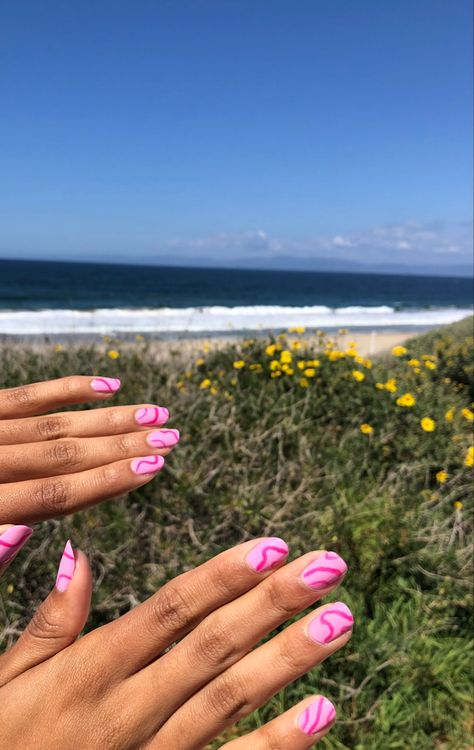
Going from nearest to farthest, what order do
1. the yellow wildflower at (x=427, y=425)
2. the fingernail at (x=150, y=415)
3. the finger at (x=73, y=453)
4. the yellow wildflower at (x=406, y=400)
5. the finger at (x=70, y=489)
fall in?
the finger at (x=70, y=489), the finger at (x=73, y=453), the fingernail at (x=150, y=415), the yellow wildflower at (x=427, y=425), the yellow wildflower at (x=406, y=400)

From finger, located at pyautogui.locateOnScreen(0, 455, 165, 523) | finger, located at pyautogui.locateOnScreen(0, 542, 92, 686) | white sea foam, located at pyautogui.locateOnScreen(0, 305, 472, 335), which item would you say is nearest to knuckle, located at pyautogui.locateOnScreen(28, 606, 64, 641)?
finger, located at pyautogui.locateOnScreen(0, 542, 92, 686)

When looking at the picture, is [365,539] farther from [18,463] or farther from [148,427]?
[18,463]

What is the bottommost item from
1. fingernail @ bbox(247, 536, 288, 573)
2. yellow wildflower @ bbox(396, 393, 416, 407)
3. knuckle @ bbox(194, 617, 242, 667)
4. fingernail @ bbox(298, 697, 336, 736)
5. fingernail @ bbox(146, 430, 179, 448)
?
fingernail @ bbox(298, 697, 336, 736)

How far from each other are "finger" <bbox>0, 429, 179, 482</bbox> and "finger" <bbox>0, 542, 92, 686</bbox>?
0.52 metres

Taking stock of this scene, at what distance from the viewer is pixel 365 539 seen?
8.66 feet

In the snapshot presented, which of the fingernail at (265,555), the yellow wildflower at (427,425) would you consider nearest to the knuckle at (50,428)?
the fingernail at (265,555)

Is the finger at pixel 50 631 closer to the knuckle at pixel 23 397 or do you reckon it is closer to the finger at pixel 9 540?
the finger at pixel 9 540

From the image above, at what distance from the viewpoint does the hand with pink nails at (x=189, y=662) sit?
88 centimetres

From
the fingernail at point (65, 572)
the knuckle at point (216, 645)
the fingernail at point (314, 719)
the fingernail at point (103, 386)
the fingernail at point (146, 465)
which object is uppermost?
the fingernail at point (103, 386)

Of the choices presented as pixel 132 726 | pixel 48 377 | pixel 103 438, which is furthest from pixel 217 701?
pixel 48 377

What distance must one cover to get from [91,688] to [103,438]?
0.70m

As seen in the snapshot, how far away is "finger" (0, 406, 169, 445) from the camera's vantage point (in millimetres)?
1532

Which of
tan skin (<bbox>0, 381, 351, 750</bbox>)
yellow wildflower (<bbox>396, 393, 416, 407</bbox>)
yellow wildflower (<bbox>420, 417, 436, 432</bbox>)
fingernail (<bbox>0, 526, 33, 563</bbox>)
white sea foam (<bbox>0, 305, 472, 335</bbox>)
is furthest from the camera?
white sea foam (<bbox>0, 305, 472, 335</bbox>)

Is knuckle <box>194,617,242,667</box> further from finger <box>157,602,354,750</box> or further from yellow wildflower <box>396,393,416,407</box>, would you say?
yellow wildflower <box>396,393,416,407</box>
